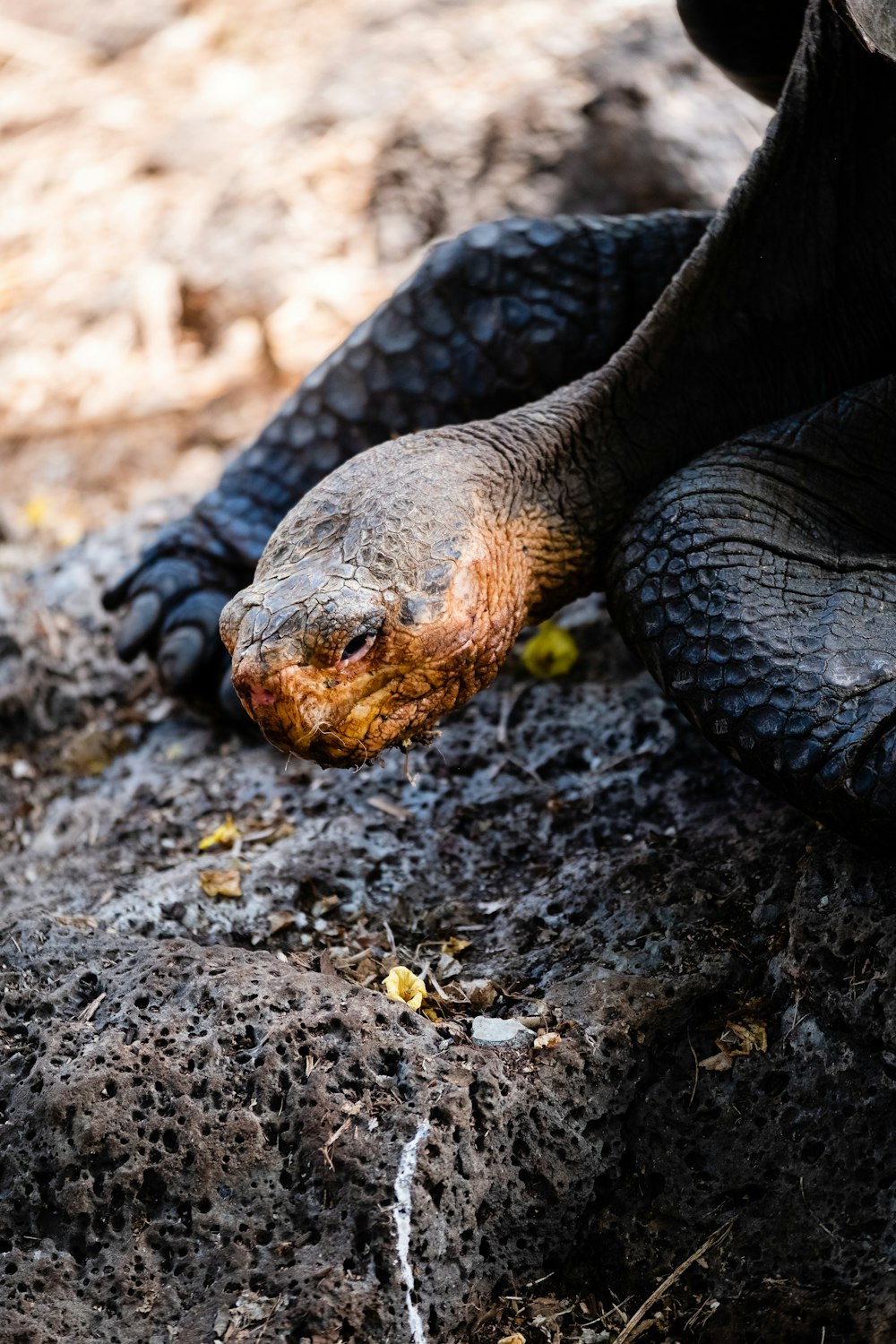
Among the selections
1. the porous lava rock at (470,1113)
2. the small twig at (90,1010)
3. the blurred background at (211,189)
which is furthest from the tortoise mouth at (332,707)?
the blurred background at (211,189)

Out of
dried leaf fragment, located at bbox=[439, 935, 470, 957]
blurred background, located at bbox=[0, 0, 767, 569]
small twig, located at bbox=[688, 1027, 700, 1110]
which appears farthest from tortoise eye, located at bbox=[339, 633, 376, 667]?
blurred background, located at bbox=[0, 0, 767, 569]

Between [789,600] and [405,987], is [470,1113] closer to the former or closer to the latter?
[405,987]

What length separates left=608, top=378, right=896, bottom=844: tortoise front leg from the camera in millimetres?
1845

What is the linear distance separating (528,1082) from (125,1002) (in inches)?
22.8

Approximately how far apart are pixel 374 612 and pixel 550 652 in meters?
1.23

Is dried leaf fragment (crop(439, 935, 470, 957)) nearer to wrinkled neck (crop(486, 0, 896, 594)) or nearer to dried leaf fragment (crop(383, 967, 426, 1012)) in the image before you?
dried leaf fragment (crop(383, 967, 426, 1012))

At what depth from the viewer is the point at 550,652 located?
3.09 meters

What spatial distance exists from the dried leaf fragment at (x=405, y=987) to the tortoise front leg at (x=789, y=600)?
0.59m

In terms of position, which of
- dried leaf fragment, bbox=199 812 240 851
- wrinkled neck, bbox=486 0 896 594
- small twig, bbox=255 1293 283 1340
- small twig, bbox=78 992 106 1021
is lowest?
dried leaf fragment, bbox=199 812 240 851

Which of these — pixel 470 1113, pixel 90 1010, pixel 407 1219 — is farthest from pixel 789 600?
pixel 90 1010

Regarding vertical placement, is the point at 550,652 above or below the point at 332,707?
below

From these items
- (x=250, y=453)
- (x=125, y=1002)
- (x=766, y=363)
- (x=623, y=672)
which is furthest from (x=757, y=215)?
(x=125, y=1002)

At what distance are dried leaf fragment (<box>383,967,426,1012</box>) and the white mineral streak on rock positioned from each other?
326 mm

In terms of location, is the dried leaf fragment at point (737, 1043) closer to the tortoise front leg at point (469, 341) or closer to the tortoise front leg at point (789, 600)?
the tortoise front leg at point (789, 600)
